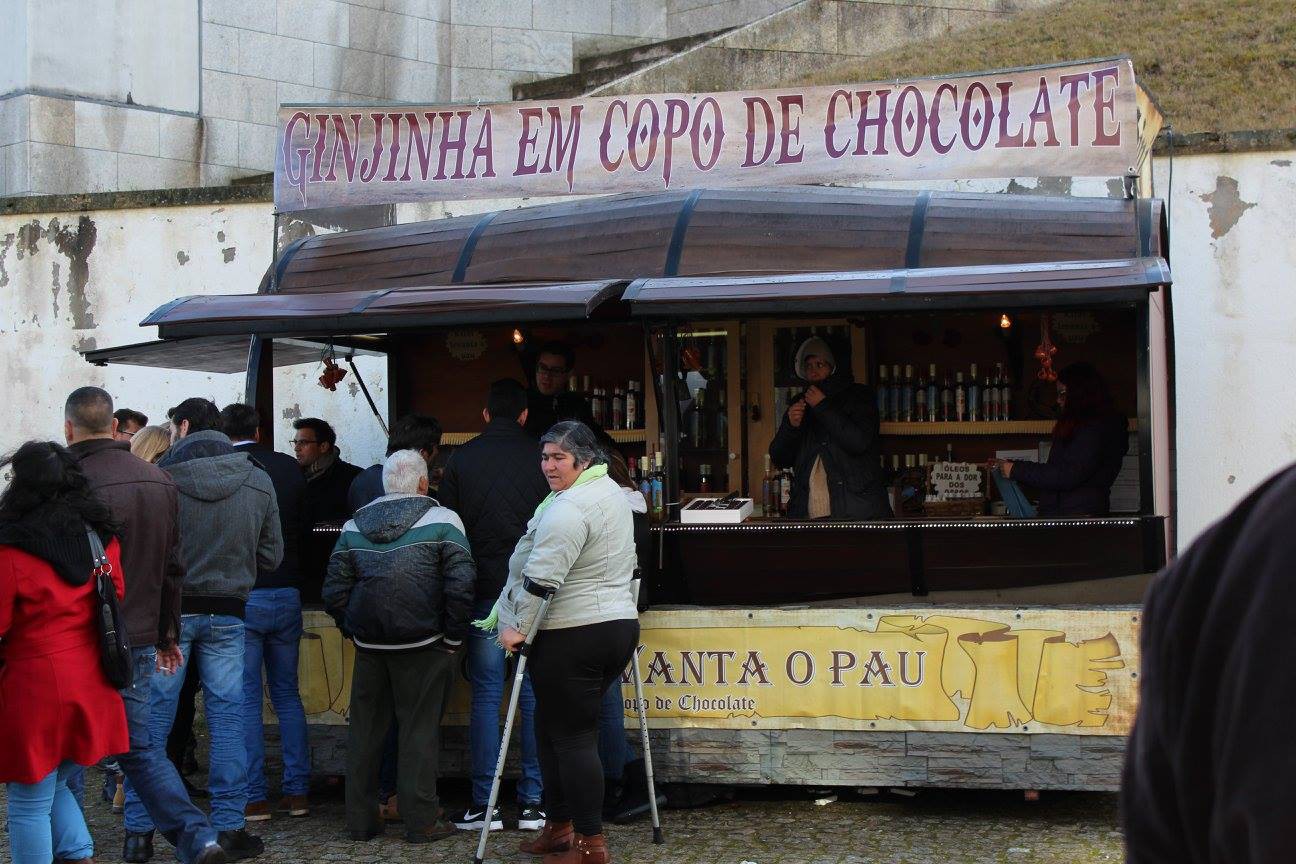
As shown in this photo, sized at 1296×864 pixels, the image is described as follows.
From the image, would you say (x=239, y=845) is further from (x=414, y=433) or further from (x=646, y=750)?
(x=414, y=433)

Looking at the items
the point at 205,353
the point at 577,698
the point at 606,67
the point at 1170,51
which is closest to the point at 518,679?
the point at 577,698

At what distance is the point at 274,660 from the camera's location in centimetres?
689

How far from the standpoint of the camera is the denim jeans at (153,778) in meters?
5.51

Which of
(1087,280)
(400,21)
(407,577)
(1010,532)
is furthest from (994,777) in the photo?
(400,21)

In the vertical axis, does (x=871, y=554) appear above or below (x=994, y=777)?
above

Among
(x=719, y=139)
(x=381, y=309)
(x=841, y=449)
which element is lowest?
(x=841, y=449)

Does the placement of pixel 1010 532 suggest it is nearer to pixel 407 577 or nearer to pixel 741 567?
pixel 741 567

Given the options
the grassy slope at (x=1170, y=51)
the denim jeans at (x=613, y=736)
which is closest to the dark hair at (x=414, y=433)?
the denim jeans at (x=613, y=736)

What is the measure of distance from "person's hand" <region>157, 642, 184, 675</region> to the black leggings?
55.0 inches

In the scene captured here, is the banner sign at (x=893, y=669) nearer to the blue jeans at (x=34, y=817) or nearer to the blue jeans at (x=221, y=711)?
the blue jeans at (x=221, y=711)

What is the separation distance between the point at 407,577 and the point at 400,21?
11.4m

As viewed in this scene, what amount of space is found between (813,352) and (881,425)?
73 cm

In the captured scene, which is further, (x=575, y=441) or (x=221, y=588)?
(x=221, y=588)

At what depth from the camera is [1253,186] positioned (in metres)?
9.09
